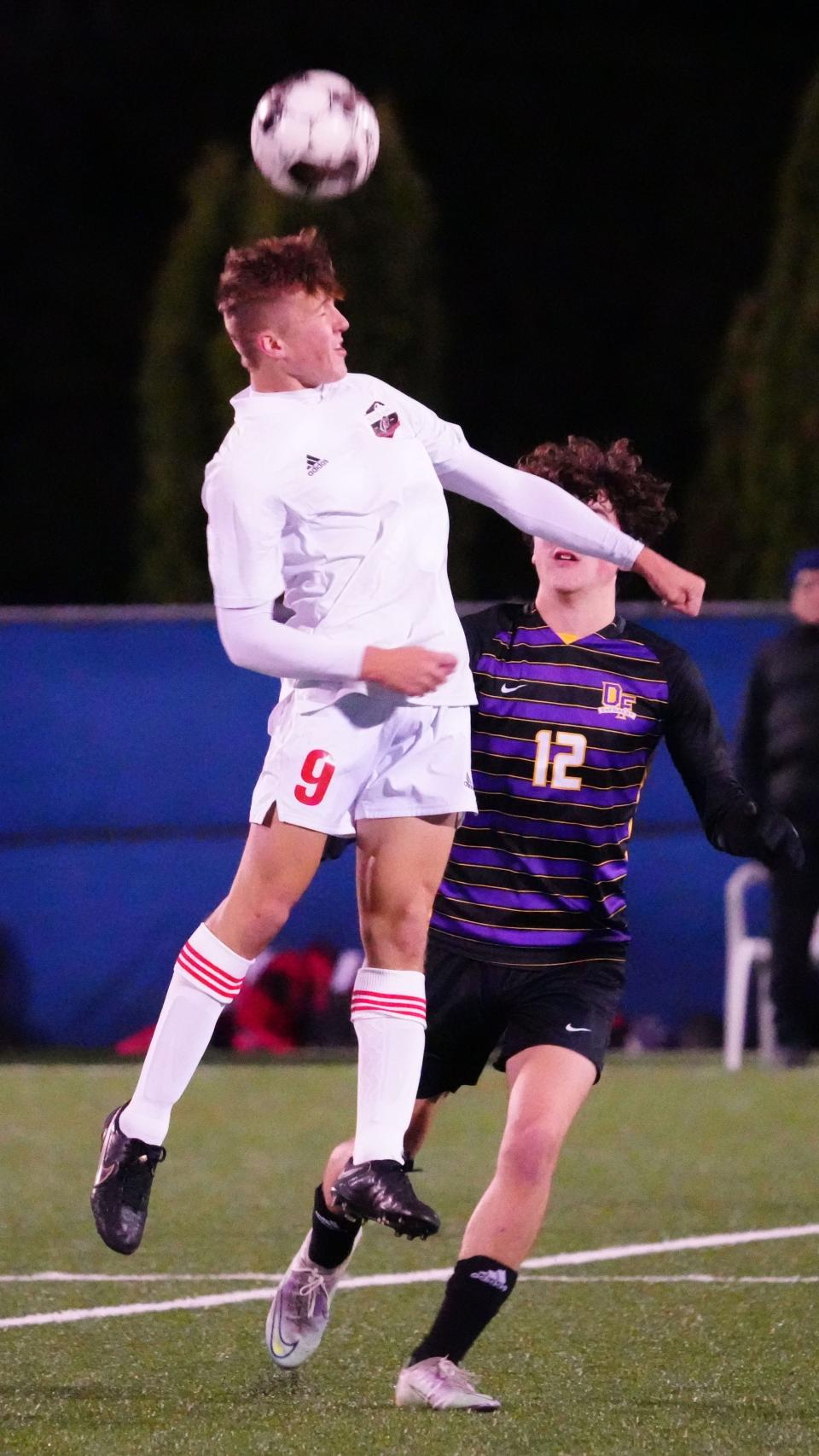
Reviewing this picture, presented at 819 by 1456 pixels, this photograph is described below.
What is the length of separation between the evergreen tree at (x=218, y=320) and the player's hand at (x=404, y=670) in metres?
11.7

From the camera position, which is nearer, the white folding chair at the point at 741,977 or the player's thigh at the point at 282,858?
the player's thigh at the point at 282,858

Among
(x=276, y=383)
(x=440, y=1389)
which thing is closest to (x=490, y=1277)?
(x=440, y=1389)

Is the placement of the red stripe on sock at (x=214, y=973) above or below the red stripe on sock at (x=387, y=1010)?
above

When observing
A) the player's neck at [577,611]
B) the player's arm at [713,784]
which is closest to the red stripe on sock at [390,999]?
the player's arm at [713,784]

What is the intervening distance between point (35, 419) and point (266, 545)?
18.8 m

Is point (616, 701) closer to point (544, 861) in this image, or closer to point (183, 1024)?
point (544, 861)

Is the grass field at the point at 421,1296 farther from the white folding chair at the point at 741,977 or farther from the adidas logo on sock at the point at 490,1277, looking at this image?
the white folding chair at the point at 741,977

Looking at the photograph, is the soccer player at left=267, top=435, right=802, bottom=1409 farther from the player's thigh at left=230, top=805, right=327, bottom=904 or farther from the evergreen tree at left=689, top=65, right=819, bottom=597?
the evergreen tree at left=689, top=65, right=819, bottom=597

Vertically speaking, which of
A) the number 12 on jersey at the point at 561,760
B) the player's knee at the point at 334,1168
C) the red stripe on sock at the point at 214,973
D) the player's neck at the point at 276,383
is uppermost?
the player's neck at the point at 276,383

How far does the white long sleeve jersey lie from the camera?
14.9 feet

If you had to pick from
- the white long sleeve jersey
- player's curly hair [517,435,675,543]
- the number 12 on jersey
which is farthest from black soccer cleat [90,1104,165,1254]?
player's curly hair [517,435,675,543]

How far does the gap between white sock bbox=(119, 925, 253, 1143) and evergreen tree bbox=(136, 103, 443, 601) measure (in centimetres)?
1171

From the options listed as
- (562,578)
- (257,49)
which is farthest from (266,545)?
(257,49)

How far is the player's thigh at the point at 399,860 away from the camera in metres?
4.69
